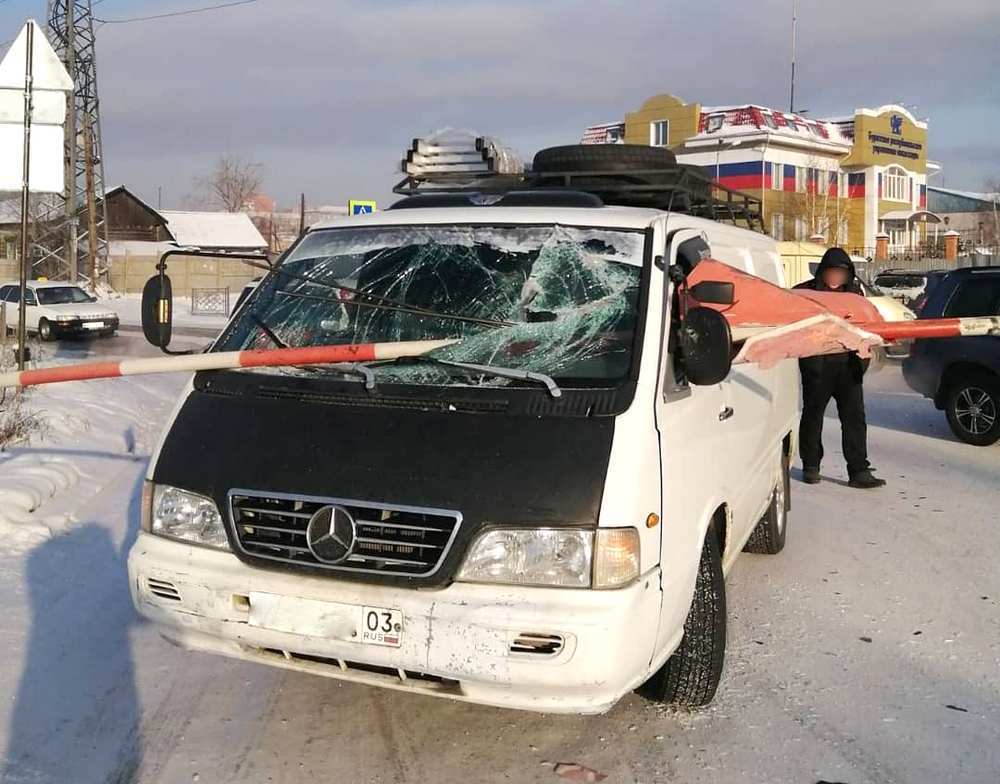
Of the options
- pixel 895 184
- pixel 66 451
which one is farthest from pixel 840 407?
pixel 895 184

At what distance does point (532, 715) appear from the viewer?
402cm

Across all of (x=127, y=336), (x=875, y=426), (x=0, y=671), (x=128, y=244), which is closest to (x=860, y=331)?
(x=0, y=671)

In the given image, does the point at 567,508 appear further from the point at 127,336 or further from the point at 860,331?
the point at 127,336

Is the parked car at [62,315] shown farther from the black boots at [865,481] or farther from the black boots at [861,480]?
the black boots at [865,481]

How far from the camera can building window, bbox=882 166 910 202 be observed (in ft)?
208

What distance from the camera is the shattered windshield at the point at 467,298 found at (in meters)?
3.81

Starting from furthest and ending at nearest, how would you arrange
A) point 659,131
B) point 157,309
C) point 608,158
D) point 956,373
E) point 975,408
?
point 659,131
point 956,373
point 975,408
point 608,158
point 157,309

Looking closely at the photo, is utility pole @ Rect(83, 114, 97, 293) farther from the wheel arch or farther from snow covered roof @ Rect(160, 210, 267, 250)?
the wheel arch

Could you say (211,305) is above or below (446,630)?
above

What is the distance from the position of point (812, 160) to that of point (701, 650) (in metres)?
59.9

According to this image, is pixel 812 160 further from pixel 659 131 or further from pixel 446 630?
pixel 446 630

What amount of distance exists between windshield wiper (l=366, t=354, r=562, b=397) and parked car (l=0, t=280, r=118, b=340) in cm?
2356

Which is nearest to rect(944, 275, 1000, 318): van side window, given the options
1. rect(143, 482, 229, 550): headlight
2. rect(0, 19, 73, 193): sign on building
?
rect(0, 19, 73, 193): sign on building

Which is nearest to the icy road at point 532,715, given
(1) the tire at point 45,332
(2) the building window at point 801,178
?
(1) the tire at point 45,332
